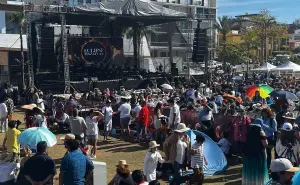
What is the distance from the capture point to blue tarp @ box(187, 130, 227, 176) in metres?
10.3

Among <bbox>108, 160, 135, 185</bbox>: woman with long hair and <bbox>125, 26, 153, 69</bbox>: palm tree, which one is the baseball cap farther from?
<bbox>125, 26, 153, 69</bbox>: palm tree

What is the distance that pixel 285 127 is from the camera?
8000mm

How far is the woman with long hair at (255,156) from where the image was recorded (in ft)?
27.4

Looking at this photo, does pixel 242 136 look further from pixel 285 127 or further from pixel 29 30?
pixel 29 30

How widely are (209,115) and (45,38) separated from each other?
1647 centimetres

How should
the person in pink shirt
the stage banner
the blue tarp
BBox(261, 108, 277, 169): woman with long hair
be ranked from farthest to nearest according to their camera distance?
the stage banner → the person in pink shirt → the blue tarp → BBox(261, 108, 277, 169): woman with long hair

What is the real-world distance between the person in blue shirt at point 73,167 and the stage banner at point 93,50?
26.1 m

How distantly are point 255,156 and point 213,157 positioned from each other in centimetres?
217

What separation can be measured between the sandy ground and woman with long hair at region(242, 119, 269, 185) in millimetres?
1329

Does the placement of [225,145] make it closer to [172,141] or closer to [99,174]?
[172,141]

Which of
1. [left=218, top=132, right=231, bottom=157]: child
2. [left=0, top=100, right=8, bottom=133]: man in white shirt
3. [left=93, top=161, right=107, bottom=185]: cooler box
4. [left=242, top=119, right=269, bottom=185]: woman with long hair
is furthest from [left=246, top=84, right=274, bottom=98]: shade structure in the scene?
[left=93, top=161, right=107, bottom=185]: cooler box

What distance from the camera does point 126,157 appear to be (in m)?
12.5

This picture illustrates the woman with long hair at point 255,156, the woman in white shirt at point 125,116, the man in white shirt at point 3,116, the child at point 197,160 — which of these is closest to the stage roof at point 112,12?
the man in white shirt at point 3,116

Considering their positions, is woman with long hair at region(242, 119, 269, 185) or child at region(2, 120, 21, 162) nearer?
woman with long hair at region(242, 119, 269, 185)
